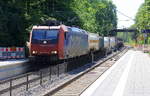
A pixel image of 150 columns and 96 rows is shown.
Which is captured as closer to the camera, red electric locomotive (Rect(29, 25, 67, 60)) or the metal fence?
the metal fence

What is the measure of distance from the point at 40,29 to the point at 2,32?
374 inches

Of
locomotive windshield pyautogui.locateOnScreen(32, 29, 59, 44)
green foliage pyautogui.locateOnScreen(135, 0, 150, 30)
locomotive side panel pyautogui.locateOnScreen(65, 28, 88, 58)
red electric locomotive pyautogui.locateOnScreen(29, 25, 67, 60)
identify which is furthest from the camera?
green foliage pyautogui.locateOnScreen(135, 0, 150, 30)

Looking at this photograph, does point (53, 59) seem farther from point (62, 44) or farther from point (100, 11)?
point (100, 11)

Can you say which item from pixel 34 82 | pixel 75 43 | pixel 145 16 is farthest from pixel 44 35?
pixel 145 16

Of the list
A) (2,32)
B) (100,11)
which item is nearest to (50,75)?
(2,32)

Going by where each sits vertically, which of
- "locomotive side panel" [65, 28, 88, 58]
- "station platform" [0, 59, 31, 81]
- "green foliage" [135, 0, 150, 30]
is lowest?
"station platform" [0, 59, 31, 81]

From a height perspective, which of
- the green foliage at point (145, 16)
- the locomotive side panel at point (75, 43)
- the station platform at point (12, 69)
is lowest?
the station platform at point (12, 69)

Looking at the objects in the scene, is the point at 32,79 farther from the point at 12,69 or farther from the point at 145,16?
the point at 145,16

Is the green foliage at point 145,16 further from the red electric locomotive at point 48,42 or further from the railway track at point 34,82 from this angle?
the railway track at point 34,82

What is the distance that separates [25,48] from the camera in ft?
140

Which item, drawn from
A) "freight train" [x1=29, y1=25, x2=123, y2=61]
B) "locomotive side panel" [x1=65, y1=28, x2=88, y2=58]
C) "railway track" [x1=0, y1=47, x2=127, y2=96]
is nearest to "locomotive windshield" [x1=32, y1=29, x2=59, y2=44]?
"freight train" [x1=29, y1=25, x2=123, y2=61]

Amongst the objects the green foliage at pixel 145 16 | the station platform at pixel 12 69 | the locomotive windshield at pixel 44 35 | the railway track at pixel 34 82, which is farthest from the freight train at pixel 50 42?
the green foliage at pixel 145 16

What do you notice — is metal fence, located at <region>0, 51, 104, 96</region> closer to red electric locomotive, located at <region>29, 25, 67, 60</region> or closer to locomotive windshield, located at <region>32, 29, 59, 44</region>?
red electric locomotive, located at <region>29, 25, 67, 60</region>

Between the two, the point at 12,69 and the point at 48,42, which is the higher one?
the point at 48,42
